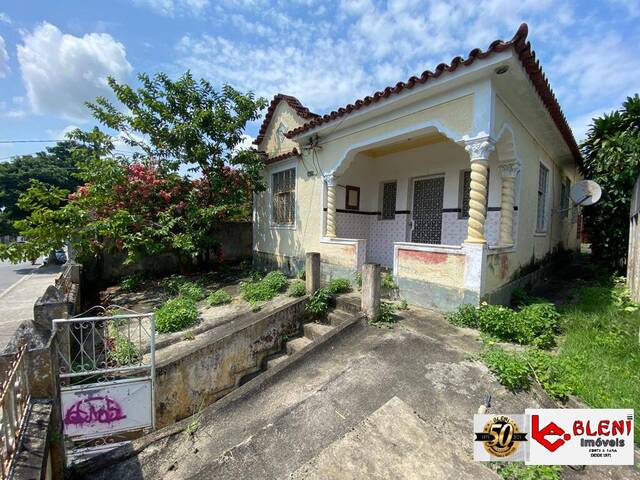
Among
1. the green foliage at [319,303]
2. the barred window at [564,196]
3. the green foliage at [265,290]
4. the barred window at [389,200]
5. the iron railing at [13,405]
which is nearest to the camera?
the iron railing at [13,405]

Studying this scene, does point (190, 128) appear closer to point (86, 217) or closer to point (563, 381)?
point (86, 217)

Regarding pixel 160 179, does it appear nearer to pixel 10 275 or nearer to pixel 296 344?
pixel 296 344

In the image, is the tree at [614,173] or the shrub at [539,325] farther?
the tree at [614,173]

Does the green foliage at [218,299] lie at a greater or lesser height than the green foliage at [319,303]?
lesser

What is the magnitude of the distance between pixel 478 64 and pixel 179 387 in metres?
6.05

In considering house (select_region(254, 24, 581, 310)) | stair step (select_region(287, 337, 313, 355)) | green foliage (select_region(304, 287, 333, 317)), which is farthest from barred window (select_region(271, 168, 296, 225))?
stair step (select_region(287, 337, 313, 355))

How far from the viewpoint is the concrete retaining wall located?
386 centimetres

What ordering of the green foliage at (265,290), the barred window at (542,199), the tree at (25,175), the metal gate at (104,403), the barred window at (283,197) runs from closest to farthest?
the metal gate at (104,403) < the green foliage at (265,290) < the barred window at (542,199) < the barred window at (283,197) < the tree at (25,175)

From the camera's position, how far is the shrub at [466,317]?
→ 429cm

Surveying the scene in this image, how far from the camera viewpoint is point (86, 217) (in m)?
7.45

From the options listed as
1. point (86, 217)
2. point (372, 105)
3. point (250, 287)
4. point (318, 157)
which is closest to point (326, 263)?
point (250, 287)

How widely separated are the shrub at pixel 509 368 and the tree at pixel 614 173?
702cm

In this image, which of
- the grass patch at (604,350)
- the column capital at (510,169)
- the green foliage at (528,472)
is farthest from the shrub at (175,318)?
the column capital at (510,169)

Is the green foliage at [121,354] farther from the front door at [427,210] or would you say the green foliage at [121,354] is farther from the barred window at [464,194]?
the barred window at [464,194]
